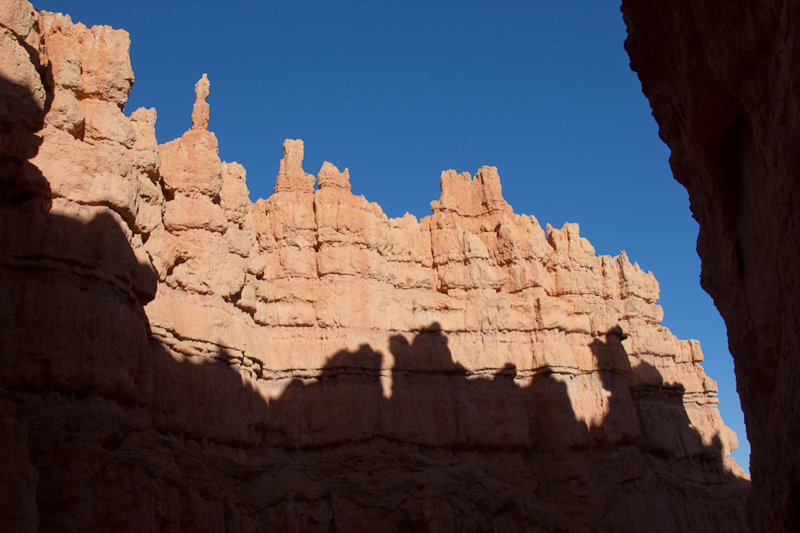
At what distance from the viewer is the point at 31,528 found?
467 inches

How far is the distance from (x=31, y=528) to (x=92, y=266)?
563 cm

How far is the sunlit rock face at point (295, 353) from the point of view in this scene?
47.6ft

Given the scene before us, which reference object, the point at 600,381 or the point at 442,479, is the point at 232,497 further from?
the point at 600,381

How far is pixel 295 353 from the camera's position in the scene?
25625mm

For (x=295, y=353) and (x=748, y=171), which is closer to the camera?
(x=748, y=171)

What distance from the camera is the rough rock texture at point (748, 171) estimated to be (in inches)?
284

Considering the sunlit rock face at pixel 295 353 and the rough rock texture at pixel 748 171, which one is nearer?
the rough rock texture at pixel 748 171

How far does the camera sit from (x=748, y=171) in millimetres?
9078

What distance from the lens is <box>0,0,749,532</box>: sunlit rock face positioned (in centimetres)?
1451

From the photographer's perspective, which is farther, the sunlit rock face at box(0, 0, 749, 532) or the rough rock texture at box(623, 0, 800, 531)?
the sunlit rock face at box(0, 0, 749, 532)

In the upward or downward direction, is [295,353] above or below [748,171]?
above

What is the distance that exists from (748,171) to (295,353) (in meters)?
18.8

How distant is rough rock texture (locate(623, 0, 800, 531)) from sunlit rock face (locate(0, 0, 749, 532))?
33.8 ft

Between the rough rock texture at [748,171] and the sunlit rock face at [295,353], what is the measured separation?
10.3 meters
